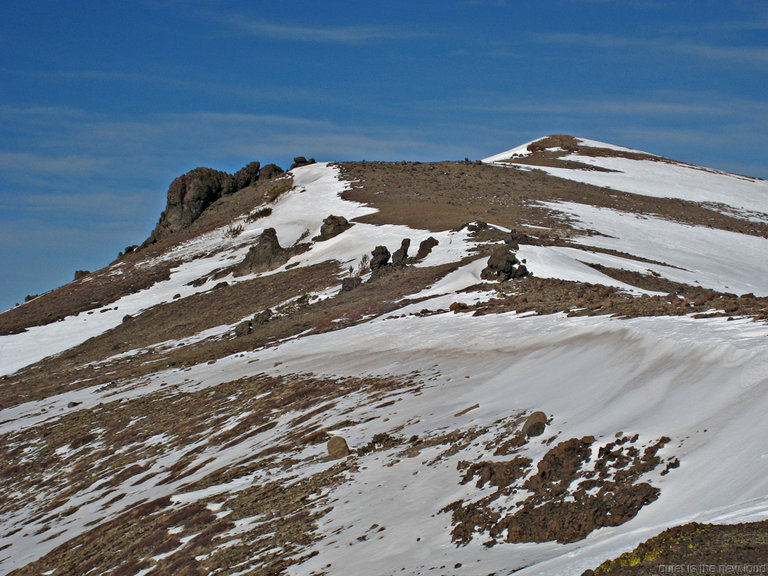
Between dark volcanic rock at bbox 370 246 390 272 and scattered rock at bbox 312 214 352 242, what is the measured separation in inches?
354

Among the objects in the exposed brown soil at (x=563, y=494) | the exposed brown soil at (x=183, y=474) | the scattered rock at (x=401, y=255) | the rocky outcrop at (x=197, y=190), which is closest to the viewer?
the exposed brown soil at (x=563, y=494)

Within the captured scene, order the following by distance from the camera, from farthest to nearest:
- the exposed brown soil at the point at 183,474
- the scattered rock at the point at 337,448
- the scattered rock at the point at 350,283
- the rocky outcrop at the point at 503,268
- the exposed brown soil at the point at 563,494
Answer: the scattered rock at the point at 350,283
the rocky outcrop at the point at 503,268
the scattered rock at the point at 337,448
the exposed brown soil at the point at 183,474
the exposed brown soil at the point at 563,494

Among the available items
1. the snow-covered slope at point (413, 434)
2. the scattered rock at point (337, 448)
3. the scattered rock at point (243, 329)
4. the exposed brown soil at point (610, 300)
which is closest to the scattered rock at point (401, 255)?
the snow-covered slope at point (413, 434)

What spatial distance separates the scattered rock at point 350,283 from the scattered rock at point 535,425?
20.2 metres

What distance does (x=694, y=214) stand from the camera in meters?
54.0

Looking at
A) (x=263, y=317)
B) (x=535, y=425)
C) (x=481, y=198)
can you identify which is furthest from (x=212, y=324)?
(x=535, y=425)

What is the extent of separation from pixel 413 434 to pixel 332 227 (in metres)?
30.0

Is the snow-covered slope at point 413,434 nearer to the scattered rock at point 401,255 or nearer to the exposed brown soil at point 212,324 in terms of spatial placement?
the exposed brown soil at point 212,324

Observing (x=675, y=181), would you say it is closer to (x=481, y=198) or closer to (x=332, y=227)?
(x=481, y=198)

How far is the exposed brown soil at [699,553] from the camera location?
20.5ft

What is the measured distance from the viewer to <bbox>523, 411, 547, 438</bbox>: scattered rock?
440 inches

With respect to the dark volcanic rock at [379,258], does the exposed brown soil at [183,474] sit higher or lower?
lower

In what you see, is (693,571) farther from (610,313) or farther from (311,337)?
(311,337)

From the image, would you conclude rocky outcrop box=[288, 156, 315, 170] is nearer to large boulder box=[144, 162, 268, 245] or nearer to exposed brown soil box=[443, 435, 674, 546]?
large boulder box=[144, 162, 268, 245]
